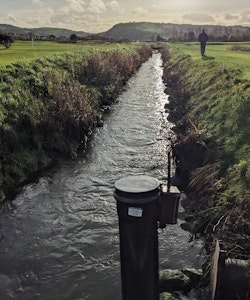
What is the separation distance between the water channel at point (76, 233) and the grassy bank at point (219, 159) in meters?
0.94

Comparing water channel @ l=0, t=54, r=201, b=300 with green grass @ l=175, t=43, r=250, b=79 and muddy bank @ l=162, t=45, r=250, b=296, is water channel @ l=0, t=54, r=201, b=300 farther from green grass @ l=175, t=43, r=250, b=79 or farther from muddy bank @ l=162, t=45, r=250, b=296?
green grass @ l=175, t=43, r=250, b=79

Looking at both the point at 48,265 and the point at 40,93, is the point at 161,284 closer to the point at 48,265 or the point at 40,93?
the point at 48,265

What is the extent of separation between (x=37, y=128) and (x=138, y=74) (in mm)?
28169

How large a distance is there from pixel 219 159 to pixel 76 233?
4.45 meters

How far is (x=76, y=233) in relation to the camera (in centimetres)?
955

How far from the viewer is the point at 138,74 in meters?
41.7

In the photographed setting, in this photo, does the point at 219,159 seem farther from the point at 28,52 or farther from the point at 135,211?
the point at 28,52

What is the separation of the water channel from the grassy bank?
94cm

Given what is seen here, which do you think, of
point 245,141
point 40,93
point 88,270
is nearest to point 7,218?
point 88,270

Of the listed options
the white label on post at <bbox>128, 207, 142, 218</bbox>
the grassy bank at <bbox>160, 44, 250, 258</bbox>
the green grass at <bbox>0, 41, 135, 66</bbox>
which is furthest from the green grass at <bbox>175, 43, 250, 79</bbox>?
the white label on post at <bbox>128, 207, 142, 218</bbox>

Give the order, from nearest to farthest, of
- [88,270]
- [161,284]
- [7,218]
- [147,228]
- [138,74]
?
[147,228]
[161,284]
[88,270]
[7,218]
[138,74]

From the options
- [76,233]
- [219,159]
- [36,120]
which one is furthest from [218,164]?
[36,120]

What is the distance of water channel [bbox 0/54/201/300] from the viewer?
7.74 m

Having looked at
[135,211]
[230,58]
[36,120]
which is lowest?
[36,120]
